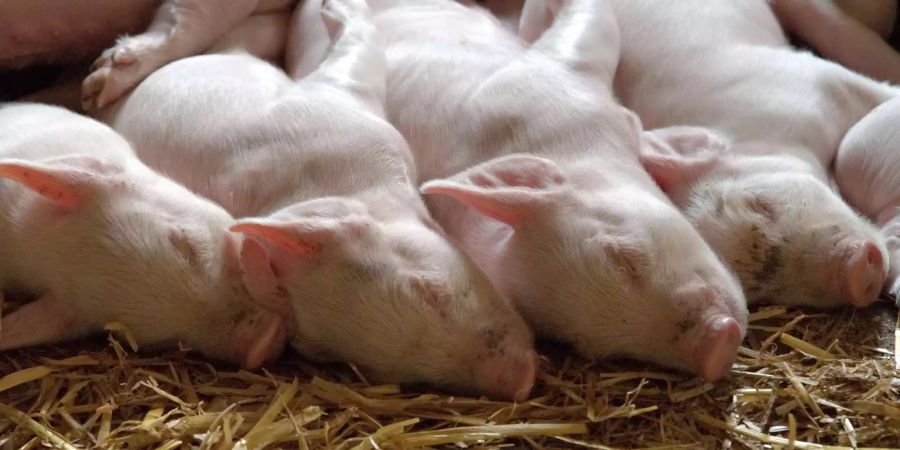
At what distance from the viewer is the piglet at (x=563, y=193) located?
221cm

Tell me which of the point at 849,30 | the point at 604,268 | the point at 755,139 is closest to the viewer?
the point at 604,268

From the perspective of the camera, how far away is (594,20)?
3.13m

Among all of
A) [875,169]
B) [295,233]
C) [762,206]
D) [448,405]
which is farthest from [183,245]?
[875,169]

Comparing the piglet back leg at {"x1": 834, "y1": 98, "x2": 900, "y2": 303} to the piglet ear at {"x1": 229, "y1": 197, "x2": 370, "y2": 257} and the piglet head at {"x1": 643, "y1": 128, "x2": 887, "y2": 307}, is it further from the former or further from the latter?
the piglet ear at {"x1": 229, "y1": 197, "x2": 370, "y2": 257}

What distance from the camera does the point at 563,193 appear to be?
7.86ft

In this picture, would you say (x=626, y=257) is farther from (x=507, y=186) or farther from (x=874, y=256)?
(x=874, y=256)

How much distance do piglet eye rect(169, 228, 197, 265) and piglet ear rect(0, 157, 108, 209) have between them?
0.24 m

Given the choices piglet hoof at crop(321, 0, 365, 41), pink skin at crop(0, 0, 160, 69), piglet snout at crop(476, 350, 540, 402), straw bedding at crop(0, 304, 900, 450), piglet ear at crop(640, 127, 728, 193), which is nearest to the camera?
straw bedding at crop(0, 304, 900, 450)

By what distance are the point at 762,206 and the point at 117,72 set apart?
1928 millimetres

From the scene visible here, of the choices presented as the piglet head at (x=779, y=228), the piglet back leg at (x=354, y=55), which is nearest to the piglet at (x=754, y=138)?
the piglet head at (x=779, y=228)

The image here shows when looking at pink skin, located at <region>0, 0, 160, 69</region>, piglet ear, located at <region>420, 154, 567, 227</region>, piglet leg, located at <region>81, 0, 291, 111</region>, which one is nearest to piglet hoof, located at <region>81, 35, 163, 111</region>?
piglet leg, located at <region>81, 0, 291, 111</region>

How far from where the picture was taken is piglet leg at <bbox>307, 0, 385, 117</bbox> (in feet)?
9.30

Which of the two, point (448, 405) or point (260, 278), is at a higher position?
point (260, 278)

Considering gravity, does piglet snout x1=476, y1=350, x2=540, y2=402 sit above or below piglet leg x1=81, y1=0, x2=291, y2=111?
below
